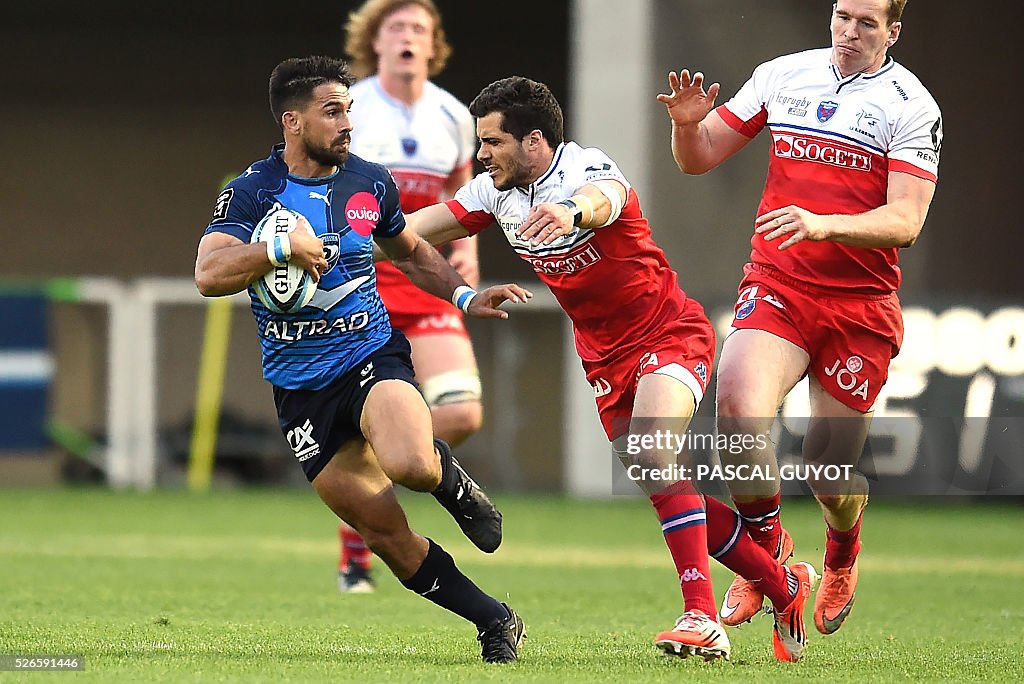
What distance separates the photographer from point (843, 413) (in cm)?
666

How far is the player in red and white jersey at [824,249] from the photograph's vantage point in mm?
6273

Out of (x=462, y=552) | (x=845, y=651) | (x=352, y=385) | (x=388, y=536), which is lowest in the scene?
(x=462, y=552)

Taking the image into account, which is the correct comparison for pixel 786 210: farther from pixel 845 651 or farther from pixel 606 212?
pixel 845 651

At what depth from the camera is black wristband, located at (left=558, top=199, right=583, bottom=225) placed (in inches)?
226

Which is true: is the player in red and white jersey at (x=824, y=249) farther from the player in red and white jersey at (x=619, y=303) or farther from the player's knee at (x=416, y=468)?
the player's knee at (x=416, y=468)

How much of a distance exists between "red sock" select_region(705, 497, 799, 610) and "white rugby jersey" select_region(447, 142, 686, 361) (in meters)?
0.72

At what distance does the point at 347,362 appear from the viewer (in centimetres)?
597

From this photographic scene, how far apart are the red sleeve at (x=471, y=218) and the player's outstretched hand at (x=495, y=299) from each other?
452 millimetres

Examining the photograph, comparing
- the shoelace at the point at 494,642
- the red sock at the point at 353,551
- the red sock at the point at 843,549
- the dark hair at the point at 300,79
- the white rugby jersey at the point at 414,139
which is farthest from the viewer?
the white rugby jersey at the point at 414,139

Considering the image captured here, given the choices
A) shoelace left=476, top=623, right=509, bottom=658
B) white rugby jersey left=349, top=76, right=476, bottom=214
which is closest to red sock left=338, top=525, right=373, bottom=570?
white rugby jersey left=349, top=76, right=476, bottom=214

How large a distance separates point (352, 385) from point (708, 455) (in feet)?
23.9

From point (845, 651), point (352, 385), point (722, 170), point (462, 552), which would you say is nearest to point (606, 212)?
point (352, 385)

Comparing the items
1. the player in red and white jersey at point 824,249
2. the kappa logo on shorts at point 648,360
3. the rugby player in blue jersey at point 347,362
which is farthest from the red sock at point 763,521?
the rugby player in blue jersey at point 347,362

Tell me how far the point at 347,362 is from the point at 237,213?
2.10 ft
